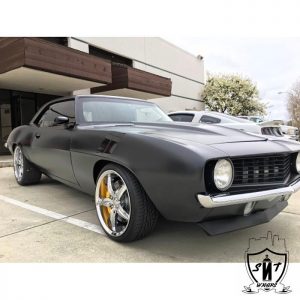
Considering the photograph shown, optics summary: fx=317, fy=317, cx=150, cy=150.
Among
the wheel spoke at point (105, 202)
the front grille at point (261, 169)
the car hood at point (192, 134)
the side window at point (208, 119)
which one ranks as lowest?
the wheel spoke at point (105, 202)

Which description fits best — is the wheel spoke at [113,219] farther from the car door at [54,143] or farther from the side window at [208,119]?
the side window at [208,119]

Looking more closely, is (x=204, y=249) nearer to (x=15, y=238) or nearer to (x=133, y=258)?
(x=133, y=258)

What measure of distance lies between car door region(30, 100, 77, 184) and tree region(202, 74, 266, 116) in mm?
24852

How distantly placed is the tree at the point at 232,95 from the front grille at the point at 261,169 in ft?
86.0

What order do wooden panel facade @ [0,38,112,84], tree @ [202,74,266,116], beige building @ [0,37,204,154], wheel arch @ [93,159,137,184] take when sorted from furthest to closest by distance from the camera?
tree @ [202,74,266,116]
beige building @ [0,37,204,154]
wooden panel facade @ [0,38,112,84]
wheel arch @ [93,159,137,184]

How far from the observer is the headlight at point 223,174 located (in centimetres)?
224

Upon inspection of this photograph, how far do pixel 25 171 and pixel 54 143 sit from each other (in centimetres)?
149

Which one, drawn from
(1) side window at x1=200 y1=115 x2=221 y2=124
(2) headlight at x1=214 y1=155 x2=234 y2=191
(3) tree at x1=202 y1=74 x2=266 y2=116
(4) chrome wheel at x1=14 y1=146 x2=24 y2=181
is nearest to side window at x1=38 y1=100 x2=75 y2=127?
(4) chrome wheel at x1=14 y1=146 x2=24 y2=181

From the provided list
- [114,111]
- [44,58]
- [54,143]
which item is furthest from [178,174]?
[44,58]

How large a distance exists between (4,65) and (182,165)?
9246mm

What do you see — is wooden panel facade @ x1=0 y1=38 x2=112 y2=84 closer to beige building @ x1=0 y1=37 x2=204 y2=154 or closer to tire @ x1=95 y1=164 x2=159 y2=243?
beige building @ x1=0 y1=37 x2=204 y2=154

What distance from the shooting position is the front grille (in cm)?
237
